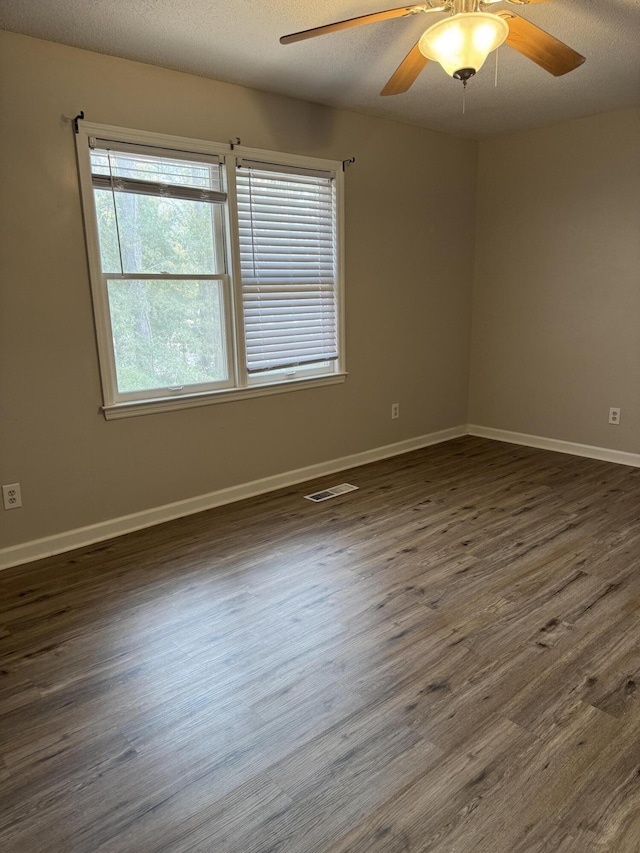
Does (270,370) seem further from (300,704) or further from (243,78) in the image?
(300,704)

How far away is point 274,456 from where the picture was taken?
13.0 ft

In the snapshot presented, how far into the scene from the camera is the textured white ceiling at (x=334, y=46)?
7.97 feet

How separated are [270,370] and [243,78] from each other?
1.72 metres

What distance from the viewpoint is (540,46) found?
2133mm

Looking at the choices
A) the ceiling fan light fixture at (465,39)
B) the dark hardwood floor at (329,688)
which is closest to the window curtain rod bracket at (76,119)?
the ceiling fan light fixture at (465,39)

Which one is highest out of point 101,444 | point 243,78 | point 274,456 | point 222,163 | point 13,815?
point 243,78

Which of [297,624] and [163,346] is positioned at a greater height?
[163,346]

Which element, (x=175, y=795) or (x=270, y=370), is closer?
(x=175, y=795)

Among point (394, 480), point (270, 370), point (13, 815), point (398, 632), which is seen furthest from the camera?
point (394, 480)

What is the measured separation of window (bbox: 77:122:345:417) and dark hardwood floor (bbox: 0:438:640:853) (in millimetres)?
1000

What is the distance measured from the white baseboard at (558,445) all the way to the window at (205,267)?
192 cm

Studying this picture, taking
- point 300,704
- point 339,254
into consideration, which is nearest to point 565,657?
point 300,704

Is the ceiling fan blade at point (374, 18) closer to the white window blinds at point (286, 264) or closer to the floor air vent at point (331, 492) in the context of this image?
the white window blinds at point (286, 264)

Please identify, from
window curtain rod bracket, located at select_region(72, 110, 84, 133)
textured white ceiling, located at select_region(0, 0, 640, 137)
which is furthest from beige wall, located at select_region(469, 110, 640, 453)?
window curtain rod bracket, located at select_region(72, 110, 84, 133)
